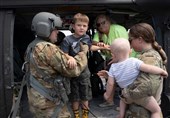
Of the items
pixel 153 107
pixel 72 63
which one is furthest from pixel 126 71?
pixel 72 63

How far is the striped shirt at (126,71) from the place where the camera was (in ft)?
9.32

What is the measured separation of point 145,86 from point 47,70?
965mm

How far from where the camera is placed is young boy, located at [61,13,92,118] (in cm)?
394

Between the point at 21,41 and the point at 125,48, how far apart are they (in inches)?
149

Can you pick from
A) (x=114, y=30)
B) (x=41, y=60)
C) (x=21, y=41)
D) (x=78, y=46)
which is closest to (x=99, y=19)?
(x=114, y=30)

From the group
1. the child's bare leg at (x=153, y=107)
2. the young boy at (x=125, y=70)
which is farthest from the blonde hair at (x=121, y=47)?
the child's bare leg at (x=153, y=107)

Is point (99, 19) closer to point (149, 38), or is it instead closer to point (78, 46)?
point (78, 46)

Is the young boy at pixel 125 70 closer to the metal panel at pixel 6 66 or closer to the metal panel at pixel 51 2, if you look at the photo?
the metal panel at pixel 51 2

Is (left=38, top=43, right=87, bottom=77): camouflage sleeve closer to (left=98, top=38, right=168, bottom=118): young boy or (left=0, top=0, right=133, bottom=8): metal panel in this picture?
(left=98, top=38, right=168, bottom=118): young boy

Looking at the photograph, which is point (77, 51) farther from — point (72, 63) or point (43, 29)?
point (43, 29)

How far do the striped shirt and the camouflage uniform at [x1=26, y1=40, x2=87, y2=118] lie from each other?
552 millimetres

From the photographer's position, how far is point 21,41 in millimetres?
6332

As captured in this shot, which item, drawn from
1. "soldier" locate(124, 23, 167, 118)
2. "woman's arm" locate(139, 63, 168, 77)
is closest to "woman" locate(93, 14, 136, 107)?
"soldier" locate(124, 23, 167, 118)

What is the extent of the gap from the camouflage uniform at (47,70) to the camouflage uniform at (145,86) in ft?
2.22
